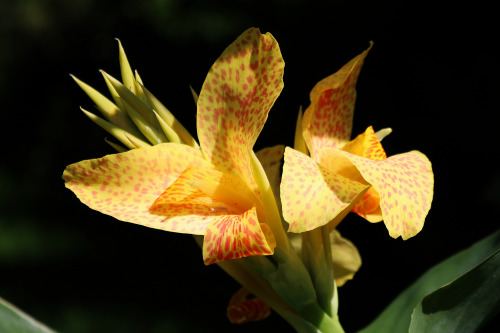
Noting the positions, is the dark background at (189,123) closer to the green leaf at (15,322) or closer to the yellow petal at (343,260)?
the yellow petal at (343,260)

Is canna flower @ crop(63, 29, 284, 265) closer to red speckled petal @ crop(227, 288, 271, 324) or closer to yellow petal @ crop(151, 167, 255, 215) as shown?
yellow petal @ crop(151, 167, 255, 215)

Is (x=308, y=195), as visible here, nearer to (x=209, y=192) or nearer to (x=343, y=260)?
(x=209, y=192)

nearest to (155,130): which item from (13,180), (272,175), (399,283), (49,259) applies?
(272,175)

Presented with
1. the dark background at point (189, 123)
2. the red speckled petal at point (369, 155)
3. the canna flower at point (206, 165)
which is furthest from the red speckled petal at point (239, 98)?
the dark background at point (189, 123)

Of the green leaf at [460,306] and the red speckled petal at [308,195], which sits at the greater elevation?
the red speckled petal at [308,195]

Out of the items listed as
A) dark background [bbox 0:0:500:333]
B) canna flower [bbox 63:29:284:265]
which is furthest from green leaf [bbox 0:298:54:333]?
dark background [bbox 0:0:500:333]

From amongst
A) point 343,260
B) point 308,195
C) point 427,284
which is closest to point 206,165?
point 308,195
